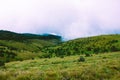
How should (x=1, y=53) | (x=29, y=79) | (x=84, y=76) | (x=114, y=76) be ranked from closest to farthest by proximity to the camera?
(x=29, y=79)
(x=84, y=76)
(x=114, y=76)
(x=1, y=53)

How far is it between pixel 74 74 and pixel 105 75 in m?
2.83

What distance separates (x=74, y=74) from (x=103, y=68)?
15.2ft

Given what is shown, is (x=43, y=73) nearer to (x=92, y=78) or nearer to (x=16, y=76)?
(x=16, y=76)

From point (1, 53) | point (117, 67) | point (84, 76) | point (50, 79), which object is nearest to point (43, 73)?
point (50, 79)

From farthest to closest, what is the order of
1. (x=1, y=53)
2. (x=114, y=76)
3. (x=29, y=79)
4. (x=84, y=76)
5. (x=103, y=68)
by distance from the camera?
1. (x=1, y=53)
2. (x=103, y=68)
3. (x=114, y=76)
4. (x=84, y=76)
5. (x=29, y=79)

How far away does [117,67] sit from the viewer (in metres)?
30.4

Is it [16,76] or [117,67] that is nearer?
[16,76]

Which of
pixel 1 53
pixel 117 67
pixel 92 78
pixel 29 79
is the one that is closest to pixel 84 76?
pixel 92 78

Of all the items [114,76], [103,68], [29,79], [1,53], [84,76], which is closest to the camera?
[29,79]

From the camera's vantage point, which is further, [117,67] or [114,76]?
[117,67]

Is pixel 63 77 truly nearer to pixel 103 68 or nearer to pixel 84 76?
pixel 84 76

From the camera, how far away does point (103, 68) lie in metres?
29.0

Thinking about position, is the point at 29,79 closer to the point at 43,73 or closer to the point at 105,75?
the point at 43,73

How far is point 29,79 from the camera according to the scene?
23484 millimetres
